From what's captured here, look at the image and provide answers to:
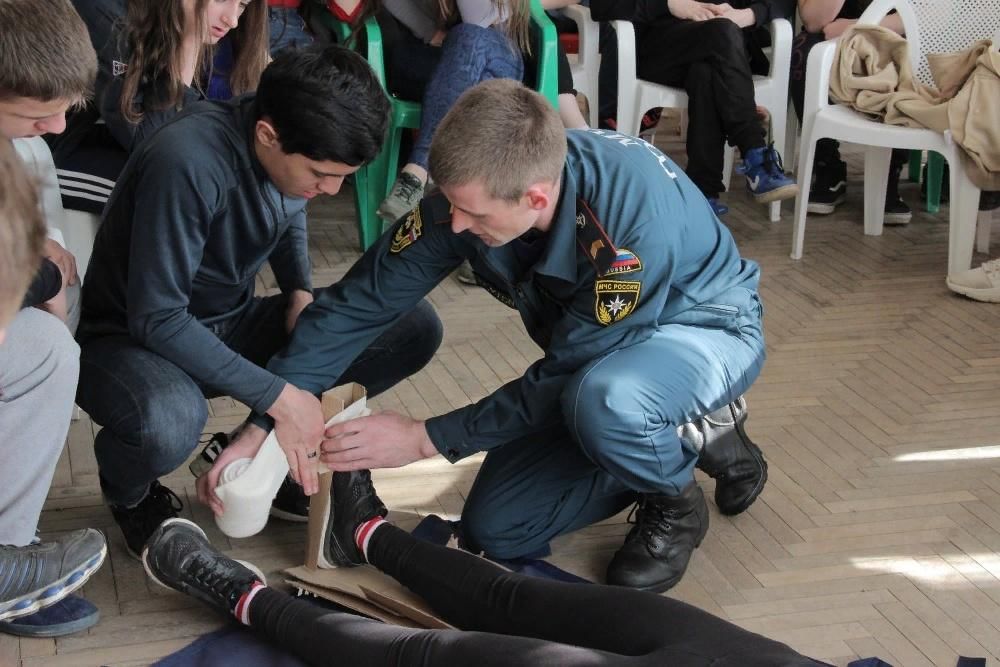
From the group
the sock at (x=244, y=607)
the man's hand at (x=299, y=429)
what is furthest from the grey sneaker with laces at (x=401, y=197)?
the sock at (x=244, y=607)

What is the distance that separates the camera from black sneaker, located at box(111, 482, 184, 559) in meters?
2.31

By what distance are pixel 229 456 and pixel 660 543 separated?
86cm

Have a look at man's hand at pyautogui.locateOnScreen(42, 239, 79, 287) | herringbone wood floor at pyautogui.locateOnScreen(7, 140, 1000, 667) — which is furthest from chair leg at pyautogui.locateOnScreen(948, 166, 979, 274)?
man's hand at pyautogui.locateOnScreen(42, 239, 79, 287)

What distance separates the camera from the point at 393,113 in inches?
162

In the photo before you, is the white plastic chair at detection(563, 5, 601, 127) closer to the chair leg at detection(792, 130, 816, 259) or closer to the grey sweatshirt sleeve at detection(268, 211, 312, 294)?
the chair leg at detection(792, 130, 816, 259)

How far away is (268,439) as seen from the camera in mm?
2164

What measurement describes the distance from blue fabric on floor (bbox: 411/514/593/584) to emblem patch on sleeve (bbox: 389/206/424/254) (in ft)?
1.87

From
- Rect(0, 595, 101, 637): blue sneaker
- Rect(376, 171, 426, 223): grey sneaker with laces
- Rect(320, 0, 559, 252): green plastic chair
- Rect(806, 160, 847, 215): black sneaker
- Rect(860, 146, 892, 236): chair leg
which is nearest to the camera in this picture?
Rect(0, 595, 101, 637): blue sneaker

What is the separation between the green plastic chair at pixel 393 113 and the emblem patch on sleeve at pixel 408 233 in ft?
5.79

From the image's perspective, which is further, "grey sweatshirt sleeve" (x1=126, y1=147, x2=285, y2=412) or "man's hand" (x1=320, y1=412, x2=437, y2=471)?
"man's hand" (x1=320, y1=412, x2=437, y2=471)

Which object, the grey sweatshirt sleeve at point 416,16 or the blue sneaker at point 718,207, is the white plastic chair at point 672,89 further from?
the grey sweatshirt sleeve at point 416,16

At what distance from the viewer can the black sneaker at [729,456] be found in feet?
8.18

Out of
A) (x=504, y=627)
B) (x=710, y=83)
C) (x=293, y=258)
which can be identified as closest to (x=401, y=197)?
(x=710, y=83)

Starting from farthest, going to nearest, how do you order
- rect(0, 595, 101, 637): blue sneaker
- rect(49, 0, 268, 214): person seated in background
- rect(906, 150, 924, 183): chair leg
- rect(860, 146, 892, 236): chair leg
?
rect(906, 150, 924, 183): chair leg
rect(860, 146, 892, 236): chair leg
rect(49, 0, 268, 214): person seated in background
rect(0, 595, 101, 637): blue sneaker
